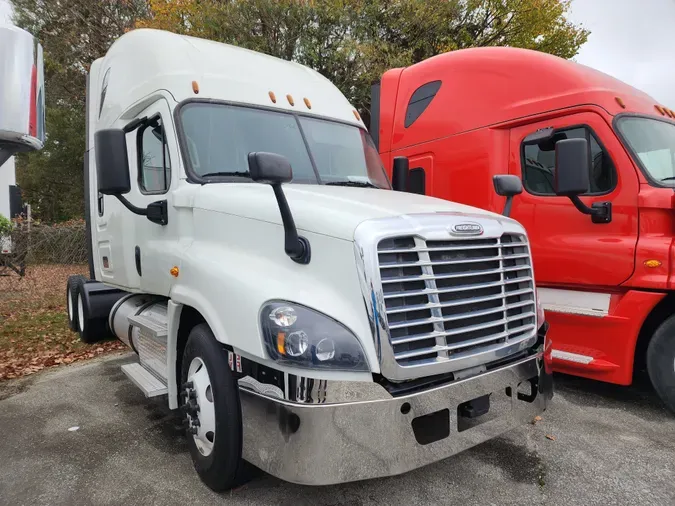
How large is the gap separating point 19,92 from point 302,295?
421 cm

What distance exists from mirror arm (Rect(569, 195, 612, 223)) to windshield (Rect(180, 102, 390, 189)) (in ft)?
5.52

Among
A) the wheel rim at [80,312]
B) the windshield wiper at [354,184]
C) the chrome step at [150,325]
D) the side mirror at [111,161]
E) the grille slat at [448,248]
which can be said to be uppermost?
the side mirror at [111,161]

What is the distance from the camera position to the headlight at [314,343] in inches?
92.4

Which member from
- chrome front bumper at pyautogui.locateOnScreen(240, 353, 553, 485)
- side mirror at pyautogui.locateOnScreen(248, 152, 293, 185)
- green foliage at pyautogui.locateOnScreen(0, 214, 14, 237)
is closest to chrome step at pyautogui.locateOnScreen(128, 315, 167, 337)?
chrome front bumper at pyautogui.locateOnScreen(240, 353, 553, 485)

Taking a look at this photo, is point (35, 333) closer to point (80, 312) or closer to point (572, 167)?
point (80, 312)

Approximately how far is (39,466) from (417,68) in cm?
578

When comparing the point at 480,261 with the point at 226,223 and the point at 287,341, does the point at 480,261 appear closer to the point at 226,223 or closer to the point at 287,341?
the point at 287,341

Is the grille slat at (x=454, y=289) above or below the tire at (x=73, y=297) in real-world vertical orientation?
above

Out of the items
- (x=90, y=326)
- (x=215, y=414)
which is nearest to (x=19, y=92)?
(x=90, y=326)

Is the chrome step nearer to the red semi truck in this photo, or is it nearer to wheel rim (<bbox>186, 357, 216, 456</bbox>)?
wheel rim (<bbox>186, 357, 216, 456</bbox>)

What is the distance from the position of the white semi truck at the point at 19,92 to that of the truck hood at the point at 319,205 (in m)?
2.65

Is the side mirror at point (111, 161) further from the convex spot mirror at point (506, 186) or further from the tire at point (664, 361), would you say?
the tire at point (664, 361)

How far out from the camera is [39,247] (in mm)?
13789

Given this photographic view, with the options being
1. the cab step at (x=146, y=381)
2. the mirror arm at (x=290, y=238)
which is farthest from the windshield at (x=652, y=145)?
the cab step at (x=146, y=381)
